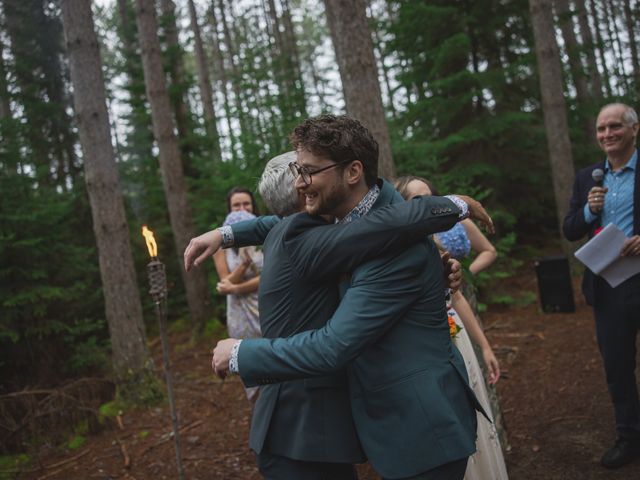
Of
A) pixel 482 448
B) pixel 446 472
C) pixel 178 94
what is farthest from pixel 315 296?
pixel 178 94

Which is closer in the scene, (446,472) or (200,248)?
(446,472)

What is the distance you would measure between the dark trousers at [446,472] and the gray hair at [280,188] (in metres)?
1.14

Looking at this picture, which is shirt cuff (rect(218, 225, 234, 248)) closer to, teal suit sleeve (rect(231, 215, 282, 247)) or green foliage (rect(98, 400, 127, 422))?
teal suit sleeve (rect(231, 215, 282, 247))

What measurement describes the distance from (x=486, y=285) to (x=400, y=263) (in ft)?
25.0

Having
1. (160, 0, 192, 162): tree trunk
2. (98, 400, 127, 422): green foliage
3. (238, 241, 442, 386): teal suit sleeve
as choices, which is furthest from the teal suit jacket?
(160, 0, 192, 162): tree trunk

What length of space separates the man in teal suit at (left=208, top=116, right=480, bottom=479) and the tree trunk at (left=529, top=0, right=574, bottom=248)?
8.63 m

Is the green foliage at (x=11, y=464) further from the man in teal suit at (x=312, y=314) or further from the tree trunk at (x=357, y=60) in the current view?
Result: the tree trunk at (x=357, y=60)

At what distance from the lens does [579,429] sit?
4.27m

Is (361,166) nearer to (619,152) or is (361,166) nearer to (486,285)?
(619,152)

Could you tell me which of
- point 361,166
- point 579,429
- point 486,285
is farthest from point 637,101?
point 361,166

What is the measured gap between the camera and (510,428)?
452 cm

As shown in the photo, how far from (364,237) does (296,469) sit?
3.14 ft

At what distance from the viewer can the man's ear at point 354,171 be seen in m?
1.75

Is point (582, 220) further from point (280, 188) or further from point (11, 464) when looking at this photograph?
point (11, 464)
